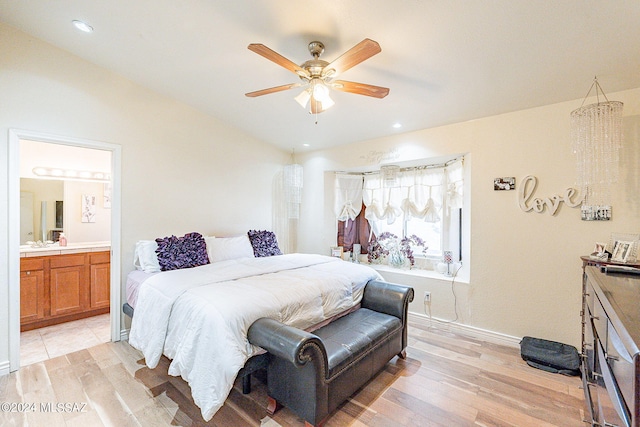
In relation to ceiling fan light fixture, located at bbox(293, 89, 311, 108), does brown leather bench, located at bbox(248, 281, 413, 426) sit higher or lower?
lower

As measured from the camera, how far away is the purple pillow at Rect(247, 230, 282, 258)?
12.5ft

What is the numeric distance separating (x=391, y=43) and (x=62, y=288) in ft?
14.6

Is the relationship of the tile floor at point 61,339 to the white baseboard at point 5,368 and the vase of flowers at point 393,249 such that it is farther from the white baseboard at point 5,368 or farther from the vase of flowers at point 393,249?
the vase of flowers at point 393,249

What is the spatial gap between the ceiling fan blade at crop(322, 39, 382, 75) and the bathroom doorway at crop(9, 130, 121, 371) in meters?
2.60

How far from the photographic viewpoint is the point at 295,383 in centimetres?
179

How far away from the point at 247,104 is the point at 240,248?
1.80m

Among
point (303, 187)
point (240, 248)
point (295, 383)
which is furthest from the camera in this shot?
point (303, 187)

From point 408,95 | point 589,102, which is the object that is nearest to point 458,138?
point 408,95

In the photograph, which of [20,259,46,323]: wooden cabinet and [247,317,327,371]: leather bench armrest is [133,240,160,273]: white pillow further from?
[247,317,327,371]: leather bench armrest

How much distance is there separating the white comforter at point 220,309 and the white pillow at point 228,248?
1.64 ft

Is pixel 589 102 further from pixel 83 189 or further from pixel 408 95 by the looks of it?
pixel 83 189

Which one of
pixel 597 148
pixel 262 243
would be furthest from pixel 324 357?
pixel 597 148

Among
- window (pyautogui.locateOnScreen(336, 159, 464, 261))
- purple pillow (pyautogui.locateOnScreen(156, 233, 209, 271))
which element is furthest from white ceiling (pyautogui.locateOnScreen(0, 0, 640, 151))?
purple pillow (pyautogui.locateOnScreen(156, 233, 209, 271))

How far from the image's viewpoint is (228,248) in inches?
138
